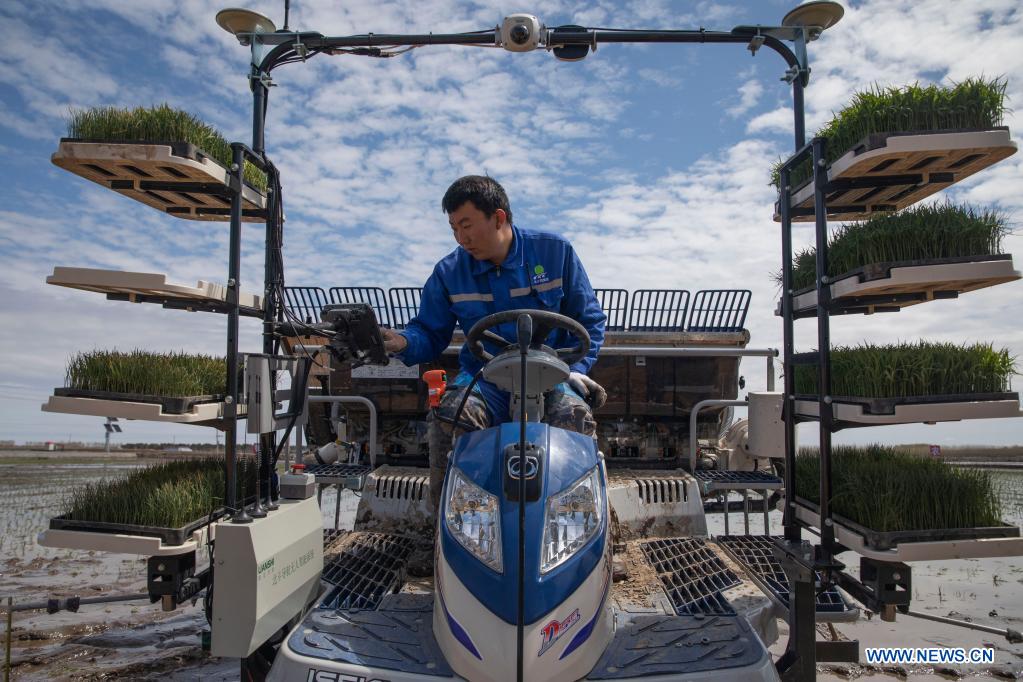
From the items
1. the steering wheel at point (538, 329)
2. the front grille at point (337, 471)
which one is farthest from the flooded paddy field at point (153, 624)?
the steering wheel at point (538, 329)

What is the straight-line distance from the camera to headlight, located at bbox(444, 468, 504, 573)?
81.0 inches

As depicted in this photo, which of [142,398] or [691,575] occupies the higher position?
[142,398]

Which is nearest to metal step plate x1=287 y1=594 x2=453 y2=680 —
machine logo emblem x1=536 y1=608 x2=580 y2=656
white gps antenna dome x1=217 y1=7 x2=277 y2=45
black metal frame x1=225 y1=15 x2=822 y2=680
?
machine logo emblem x1=536 y1=608 x2=580 y2=656

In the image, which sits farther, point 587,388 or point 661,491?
point 661,491

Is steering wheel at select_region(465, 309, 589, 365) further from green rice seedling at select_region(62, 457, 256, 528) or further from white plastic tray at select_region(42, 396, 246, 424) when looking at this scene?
green rice seedling at select_region(62, 457, 256, 528)

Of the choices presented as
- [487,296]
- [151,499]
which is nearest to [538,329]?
[487,296]

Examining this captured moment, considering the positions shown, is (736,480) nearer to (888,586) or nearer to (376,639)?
(888,586)

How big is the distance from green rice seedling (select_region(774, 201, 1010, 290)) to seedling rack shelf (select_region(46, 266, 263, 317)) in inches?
113

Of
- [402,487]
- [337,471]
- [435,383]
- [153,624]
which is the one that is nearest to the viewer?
[435,383]

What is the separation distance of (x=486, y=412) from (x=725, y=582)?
4.27 feet

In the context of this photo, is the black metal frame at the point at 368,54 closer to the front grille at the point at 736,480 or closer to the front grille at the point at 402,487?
the front grille at the point at 736,480

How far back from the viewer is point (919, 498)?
276cm

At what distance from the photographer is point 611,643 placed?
7.47 feet

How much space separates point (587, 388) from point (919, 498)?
56.0 inches
